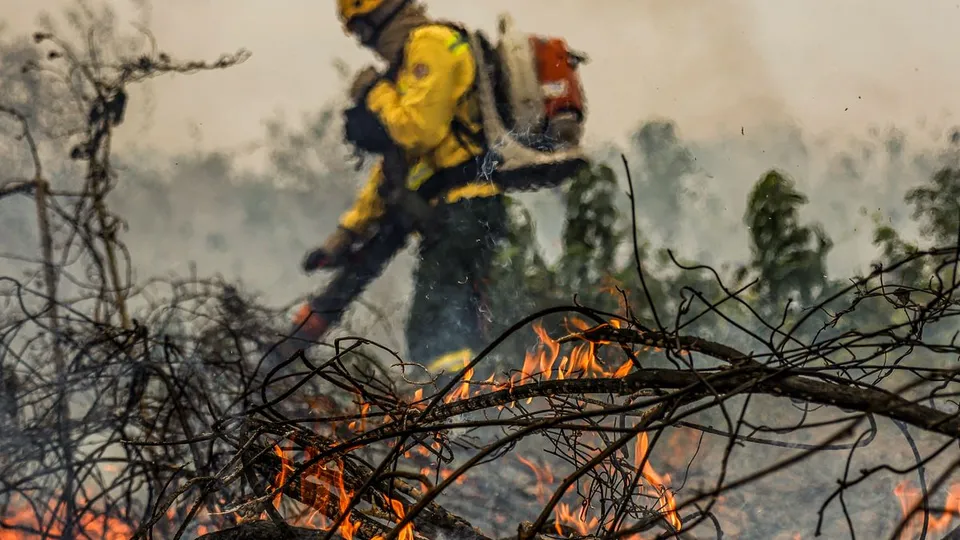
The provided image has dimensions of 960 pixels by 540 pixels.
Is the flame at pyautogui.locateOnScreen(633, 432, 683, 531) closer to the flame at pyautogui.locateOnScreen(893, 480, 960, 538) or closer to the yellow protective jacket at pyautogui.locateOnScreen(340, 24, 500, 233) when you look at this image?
the flame at pyautogui.locateOnScreen(893, 480, 960, 538)

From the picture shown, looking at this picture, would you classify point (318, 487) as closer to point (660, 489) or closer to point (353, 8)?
point (660, 489)

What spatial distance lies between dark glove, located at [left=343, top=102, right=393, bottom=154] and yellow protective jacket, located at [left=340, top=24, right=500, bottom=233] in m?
0.03

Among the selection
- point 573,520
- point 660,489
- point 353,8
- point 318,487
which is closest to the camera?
point 318,487

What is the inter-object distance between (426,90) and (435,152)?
30 cm

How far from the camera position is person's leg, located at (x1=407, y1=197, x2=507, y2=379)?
3.68 metres

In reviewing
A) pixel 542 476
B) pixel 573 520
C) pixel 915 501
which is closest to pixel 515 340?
pixel 542 476

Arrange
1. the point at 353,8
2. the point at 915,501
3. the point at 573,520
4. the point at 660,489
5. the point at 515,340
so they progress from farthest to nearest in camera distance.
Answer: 1. the point at 353,8
2. the point at 515,340
3. the point at 573,520
4. the point at 915,501
5. the point at 660,489

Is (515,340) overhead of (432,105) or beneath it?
beneath

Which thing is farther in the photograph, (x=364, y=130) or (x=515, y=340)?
(x=364, y=130)

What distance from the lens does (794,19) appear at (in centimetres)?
334

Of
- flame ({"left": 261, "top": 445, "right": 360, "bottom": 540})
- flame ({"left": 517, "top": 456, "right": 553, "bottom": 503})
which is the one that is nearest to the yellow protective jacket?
flame ({"left": 517, "top": 456, "right": 553, "bottom": 503})

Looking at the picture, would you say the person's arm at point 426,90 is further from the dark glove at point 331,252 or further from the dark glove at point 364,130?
the dark glove at point 331,252

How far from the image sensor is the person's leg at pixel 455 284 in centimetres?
368

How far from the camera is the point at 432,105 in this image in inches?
143
